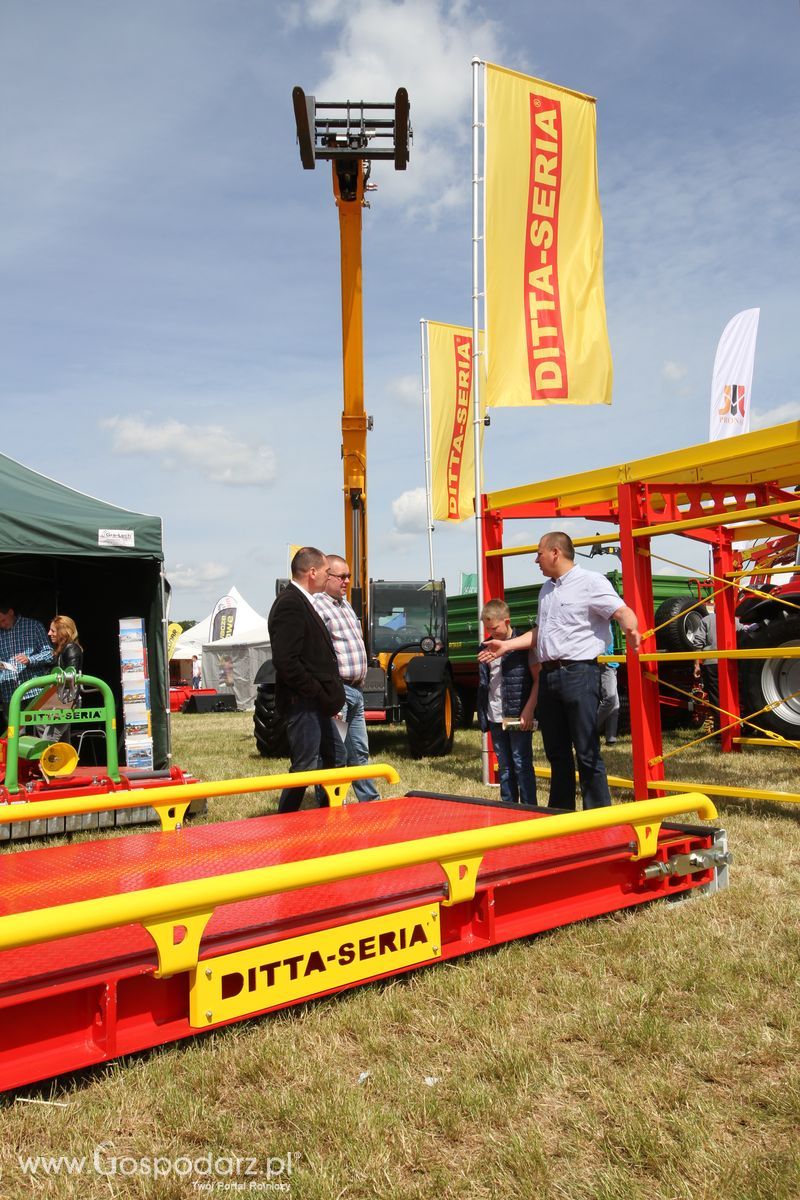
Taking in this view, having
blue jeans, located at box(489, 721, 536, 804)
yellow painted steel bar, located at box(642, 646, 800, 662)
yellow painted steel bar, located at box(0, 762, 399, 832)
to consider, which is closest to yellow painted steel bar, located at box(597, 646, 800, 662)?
yellow painted steel bar, located at box(642, 646, 800, 662)

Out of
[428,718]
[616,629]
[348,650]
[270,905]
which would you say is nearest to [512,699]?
[348,650]

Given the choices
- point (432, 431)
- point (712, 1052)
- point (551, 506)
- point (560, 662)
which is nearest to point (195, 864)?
point (712, 1052)

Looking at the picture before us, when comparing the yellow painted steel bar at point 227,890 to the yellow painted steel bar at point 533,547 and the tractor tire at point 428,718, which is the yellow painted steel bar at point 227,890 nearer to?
the yellow painted steel bar at point 533,547

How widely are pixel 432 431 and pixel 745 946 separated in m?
11.9

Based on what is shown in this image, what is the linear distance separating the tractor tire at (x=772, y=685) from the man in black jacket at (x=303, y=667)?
519 centimetres

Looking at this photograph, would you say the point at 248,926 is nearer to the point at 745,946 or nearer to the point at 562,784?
the point at 745,946

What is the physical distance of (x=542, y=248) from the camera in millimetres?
7902

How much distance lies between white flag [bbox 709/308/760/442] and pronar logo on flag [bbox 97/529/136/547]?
11.1 metres

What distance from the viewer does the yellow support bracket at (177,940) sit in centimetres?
245

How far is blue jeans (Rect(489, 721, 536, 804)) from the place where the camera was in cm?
602

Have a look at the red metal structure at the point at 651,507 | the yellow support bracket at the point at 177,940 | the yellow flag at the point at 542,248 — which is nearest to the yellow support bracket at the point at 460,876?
the yellow support bracket at the point at 177,940

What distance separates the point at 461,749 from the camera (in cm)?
1033

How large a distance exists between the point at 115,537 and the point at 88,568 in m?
2.46

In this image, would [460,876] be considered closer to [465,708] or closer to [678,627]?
[678,627]
